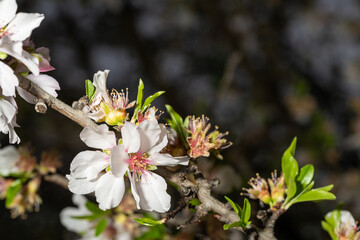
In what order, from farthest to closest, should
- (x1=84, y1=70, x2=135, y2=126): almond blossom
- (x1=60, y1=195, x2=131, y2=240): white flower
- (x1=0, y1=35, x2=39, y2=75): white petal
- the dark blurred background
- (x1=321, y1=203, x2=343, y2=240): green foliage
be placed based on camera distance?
the dark blurred background < (x1=60, y1=195, x2=131, y2=240): white flower < (x1=321, y1=203, x2=343, y2=240): green foliage < (x1=84, y1=70, x2=135, y2=126): almond blossom < (x1=0, y1=35, x2=39, y2=75): white petal

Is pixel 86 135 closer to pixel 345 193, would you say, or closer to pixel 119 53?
pixel 345 193

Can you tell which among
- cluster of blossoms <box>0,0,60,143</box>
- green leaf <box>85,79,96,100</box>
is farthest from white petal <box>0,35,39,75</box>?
green leaf <box>85,79,96,100</box>

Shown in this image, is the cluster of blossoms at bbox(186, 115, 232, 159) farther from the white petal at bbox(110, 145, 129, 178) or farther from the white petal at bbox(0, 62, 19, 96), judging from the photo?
the white petal at bbox(0, 62, 19, 96)

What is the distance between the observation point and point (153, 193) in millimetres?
663

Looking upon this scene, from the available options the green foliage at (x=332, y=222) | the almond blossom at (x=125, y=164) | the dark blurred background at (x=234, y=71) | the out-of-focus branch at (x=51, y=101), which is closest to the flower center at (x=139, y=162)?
the almond blossom at (x=125, y=164)

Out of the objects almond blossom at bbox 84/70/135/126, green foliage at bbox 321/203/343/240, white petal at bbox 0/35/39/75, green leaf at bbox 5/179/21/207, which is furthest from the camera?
green leaf at bbox 5/179/21/207

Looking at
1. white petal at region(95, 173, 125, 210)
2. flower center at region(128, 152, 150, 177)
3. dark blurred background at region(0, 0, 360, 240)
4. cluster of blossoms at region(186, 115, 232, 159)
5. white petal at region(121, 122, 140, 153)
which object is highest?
white petal at region(121, 122, 140, 153)

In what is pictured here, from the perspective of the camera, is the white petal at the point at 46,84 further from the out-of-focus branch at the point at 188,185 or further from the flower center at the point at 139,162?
the flower center at the point at 139,162

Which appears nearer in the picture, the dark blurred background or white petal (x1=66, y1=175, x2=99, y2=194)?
white petal (x1=66, y1=175, x2=99, y2=194)

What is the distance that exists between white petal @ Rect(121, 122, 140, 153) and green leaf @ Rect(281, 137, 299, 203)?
280 mm

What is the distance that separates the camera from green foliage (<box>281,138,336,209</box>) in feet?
2.29

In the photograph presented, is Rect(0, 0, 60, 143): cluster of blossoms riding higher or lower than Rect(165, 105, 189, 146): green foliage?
higher

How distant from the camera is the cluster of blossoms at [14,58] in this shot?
58 centimetres

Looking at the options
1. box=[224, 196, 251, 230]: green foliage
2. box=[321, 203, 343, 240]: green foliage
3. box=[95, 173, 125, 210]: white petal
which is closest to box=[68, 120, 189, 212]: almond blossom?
box=[95, 173, 125, 210]: white petal
